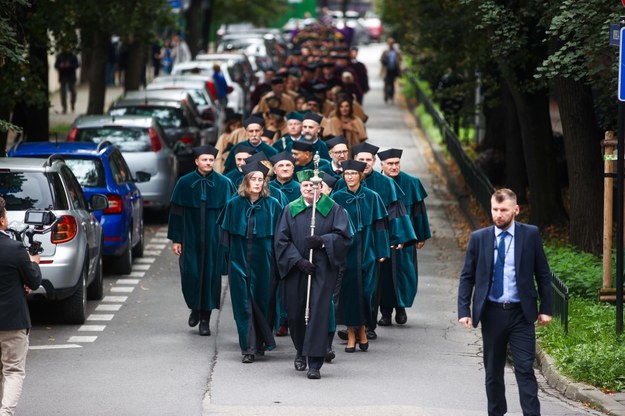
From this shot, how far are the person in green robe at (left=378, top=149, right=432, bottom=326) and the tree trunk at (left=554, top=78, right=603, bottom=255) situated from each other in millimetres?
3125

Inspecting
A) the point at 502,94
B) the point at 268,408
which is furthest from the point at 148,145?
the point at 268,408

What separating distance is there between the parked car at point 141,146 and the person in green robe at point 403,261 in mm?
7131

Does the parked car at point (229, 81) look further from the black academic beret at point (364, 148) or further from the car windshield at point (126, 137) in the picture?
the black academic beret at point (364, 148)

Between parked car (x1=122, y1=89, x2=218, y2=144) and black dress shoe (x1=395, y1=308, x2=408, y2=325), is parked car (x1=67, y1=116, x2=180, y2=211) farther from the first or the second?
black dress shoe (x1=395, y1=308, x2=408, y2=325)

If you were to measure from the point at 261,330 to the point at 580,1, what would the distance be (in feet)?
15.1

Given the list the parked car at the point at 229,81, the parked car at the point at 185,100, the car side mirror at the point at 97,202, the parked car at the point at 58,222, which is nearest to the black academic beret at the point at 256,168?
the parked car at the point at 58,222

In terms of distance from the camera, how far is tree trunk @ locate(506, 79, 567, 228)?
19969 millimetres

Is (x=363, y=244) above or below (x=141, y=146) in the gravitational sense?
below

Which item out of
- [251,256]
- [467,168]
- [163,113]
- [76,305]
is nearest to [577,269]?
[251,256]

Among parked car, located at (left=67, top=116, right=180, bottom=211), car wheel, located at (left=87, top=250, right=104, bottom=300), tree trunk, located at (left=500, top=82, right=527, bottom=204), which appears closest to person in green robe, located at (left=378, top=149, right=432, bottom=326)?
car wheel, located at (left=87, top=250, right=104, bottom=300)

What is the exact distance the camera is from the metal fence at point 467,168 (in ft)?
71.6

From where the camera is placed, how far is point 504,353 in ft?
33.3

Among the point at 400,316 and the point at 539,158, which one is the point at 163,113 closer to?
the point at 539,158

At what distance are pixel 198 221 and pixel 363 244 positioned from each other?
1862mm
